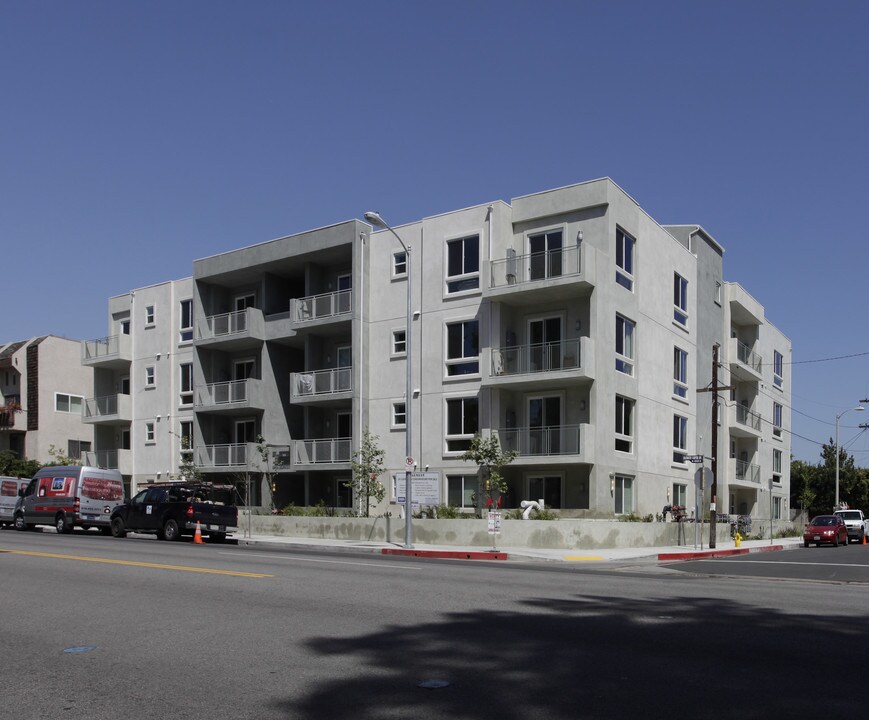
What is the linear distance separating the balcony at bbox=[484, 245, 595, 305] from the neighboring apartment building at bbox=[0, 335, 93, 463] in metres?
34.6

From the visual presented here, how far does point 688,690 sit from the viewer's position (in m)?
7.07

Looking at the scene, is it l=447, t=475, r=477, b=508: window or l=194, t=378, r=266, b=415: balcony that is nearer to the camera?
l=447, t=475, r=477, b=508: window

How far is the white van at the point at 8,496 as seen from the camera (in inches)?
1481

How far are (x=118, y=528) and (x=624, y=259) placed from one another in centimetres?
2014

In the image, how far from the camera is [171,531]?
93.7 feet

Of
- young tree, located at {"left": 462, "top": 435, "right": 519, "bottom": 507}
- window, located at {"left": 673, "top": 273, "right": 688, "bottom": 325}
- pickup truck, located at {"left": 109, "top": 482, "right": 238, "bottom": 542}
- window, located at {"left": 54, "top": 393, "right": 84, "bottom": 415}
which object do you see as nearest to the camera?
pickup truck, located at {"left": 109, "top": 482, "right": 238, "bottom": 542}

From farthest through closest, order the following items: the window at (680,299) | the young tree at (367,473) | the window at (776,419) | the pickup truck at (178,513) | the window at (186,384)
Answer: the window at (776,419), the window at (186,384), the window at (680,299), the young tree at (367,473), the pickup truck at (178,513)

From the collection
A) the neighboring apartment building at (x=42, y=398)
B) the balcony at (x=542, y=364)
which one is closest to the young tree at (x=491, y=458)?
the balcony at (x=542, y=364)

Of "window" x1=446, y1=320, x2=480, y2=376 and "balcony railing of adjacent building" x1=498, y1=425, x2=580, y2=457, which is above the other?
"window" x1=446, y1=320, x2=480, y2=376

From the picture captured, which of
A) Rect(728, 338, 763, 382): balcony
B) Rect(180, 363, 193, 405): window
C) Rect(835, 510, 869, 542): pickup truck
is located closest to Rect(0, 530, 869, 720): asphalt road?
Rect(180, 363, 193, 405): window

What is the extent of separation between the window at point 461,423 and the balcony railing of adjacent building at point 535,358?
1.81 meters

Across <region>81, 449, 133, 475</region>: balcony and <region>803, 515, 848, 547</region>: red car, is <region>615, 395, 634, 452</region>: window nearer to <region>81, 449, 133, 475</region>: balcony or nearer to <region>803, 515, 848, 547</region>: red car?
<region>803, 515, 848, 547</region>: red car

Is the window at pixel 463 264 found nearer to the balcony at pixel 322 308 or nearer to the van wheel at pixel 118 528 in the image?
the balcony at pixel 322 308

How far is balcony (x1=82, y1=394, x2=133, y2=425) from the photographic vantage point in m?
46.6
